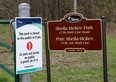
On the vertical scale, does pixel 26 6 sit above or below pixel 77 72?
above

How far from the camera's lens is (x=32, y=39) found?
3.70m

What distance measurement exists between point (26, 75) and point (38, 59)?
0.22 metres

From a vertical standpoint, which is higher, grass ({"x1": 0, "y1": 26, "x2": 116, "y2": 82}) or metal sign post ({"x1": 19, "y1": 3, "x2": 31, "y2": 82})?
metal sign post ({"x1": 19, "y1": 3, "x2": 31, "y2": 82})

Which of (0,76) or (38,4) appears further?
(38,4)

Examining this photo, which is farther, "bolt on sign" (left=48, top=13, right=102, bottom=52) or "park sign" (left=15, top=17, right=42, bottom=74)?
"bolt on sign" (left=48, top=13, right=102, bottom=52)

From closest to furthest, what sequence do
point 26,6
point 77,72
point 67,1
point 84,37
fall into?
point 26,6, point 84,37, point 77,72, point 67,1

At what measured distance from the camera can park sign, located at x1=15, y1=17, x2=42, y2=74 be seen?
3.59 m

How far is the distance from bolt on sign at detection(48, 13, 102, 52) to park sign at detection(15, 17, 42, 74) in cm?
135

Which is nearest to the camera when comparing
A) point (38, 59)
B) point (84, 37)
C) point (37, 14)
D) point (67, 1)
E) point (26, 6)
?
point (26, 6)

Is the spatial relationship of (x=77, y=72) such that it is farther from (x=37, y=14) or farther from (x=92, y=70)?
(x=37, y=14)

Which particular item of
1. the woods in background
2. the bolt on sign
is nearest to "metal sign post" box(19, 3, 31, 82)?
the bolt on sign

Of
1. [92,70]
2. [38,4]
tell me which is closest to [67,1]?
[38,4]

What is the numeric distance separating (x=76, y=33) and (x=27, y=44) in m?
1.49

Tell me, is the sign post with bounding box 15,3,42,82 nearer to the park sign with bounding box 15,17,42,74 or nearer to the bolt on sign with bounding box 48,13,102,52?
the park sign with bounding box 15,17,42,74
